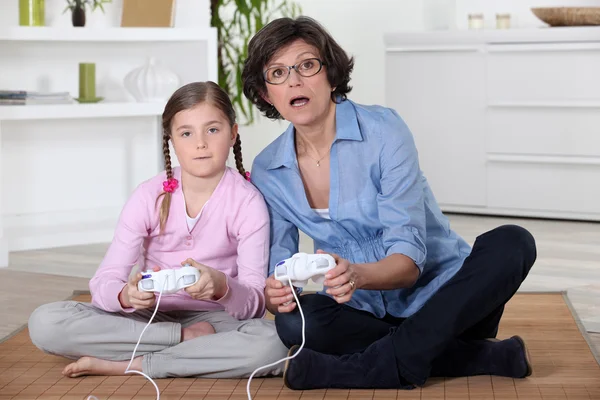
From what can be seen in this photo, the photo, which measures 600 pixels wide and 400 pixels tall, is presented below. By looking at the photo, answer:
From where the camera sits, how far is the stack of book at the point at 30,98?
3.75 meters

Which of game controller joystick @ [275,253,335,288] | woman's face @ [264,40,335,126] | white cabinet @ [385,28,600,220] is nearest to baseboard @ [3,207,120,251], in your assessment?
white cabinet @ [385,28,600,220]

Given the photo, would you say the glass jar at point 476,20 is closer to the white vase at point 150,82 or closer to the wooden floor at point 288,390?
the white vase at point 150,82

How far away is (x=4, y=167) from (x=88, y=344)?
214cm

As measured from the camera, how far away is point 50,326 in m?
2.09

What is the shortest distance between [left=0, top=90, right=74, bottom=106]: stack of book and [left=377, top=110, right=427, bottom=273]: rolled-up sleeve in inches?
81.5

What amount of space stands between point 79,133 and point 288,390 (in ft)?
8.22

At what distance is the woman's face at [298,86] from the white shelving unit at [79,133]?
1.97m

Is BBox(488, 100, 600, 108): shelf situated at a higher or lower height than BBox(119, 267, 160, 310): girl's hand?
higher

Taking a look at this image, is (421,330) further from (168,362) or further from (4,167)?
(4,167)

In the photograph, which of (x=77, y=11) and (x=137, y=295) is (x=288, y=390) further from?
(x=77, y=11)

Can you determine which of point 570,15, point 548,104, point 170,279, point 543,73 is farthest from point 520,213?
point 170,279

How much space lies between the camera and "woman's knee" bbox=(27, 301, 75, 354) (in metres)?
2.09

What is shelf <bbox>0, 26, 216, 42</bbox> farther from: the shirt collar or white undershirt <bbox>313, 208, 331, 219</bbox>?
white undershirt <bbox>313, 208, 331, 219</bbox>

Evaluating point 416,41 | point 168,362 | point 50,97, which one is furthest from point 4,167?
point 168,362
